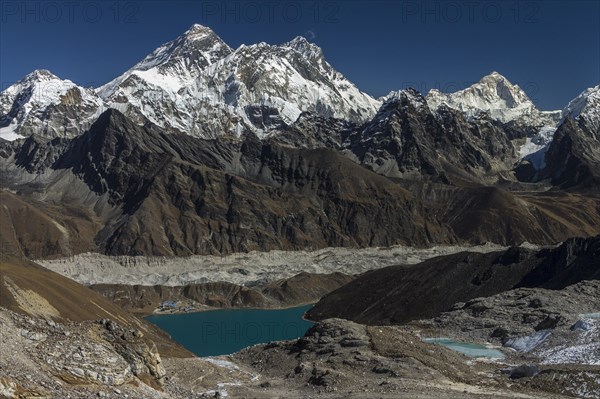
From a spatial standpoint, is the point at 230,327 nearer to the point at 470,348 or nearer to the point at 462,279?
the point at 462,279

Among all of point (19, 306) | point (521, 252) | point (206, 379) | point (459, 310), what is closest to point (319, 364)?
point (206, 379)

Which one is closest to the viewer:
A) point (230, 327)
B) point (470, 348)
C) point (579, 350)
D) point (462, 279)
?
point (579, 350)

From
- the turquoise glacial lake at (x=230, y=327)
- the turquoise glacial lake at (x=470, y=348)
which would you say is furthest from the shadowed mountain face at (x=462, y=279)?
the turquoise glacial lake at (x=470, y=348)

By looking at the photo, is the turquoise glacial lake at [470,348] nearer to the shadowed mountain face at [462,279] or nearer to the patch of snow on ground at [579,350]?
the patch of snow on ground at [579,350]

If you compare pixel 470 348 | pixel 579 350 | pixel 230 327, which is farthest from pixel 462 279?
pixel 579 350

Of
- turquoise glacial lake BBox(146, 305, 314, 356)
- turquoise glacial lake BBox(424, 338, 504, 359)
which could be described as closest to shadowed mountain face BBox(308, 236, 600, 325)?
turquoise glacial lake BBox(146, 305, 314, 356)
